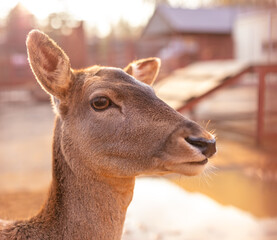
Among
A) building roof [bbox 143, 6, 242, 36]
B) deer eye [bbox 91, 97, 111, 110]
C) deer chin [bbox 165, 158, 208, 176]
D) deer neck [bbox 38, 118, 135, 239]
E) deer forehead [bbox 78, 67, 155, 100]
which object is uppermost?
building roof [bbox 143, 6, 242, 36]

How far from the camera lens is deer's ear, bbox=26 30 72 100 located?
7.52 feet

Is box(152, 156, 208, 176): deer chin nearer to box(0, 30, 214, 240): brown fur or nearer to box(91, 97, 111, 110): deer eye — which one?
box(0, 30, 214, 240): brown fur

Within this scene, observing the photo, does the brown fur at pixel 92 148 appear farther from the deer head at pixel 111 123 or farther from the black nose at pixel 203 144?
the black nose at pixel 203 144

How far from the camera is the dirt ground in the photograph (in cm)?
444

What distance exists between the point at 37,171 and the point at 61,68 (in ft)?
16.2

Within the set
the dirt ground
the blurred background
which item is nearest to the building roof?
the blurred background

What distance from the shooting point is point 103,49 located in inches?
764

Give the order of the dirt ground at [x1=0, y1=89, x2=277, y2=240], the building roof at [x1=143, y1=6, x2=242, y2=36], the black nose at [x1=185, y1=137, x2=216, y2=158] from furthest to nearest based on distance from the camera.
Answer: the building roof at [x1=143, y1=6, x2=242, y2=36] < the dirt ground at [x1=0, y1=89, x2=277, y2=240] < the black nose at [x1=185, y1=137, x2=216, y2=158]

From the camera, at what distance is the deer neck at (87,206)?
7.73ft

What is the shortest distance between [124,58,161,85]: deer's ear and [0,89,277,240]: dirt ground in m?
0.95

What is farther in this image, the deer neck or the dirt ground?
the dirt ground

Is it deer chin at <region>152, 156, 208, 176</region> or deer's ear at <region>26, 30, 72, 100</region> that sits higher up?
deer's ear at <region>26, 30, 72, 100</region>

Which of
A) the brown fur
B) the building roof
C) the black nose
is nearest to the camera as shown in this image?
the black nose

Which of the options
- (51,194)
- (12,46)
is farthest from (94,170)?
(12,46)
